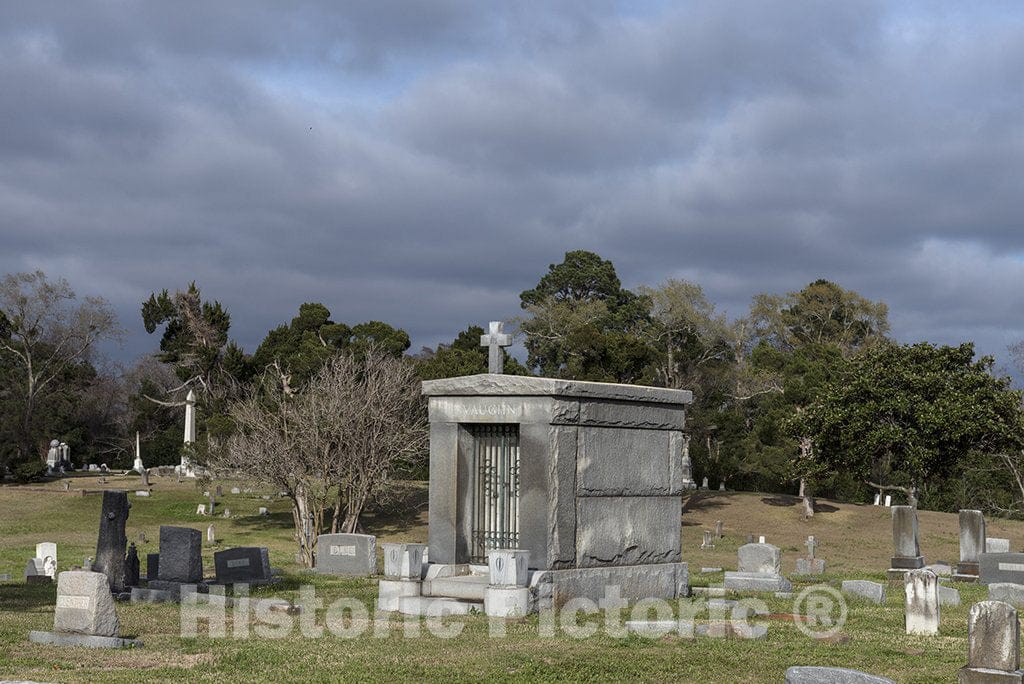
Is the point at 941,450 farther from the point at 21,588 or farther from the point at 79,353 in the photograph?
the point at 79,353

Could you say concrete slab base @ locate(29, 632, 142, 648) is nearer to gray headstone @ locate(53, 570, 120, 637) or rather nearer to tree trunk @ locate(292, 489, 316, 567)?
gray headstone @ locate(53, 570, 120, 637)

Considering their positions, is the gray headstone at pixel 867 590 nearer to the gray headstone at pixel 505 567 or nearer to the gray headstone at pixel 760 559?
the gray headstone at pixel 760 559

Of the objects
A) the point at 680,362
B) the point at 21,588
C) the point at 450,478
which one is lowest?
the point at 21,588

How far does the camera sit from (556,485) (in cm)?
1535

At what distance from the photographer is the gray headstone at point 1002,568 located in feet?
70.5

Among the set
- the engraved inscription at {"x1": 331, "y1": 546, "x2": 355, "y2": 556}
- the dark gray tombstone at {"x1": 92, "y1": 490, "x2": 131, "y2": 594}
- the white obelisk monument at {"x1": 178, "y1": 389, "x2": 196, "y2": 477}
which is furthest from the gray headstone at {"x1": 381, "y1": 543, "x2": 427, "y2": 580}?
the white obelisk monument at {"x1": 178, "y1": 389, "x2": 196, "y2": 477}

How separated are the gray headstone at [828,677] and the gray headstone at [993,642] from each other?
119 cm

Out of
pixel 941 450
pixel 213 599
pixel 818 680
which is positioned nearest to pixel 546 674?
pixel 818 680

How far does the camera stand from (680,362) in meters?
51.0

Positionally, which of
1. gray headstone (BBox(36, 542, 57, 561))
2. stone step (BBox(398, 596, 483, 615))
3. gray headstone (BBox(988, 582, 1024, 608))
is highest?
gray headstone (BBox(36, 542, 57, 561))

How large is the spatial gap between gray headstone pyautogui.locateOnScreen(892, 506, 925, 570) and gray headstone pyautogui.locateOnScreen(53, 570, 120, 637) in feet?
57.4

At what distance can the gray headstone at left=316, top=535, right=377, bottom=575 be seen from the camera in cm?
2384

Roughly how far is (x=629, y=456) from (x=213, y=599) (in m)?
6.63

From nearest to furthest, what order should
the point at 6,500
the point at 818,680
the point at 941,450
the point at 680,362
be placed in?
the point at 818,680, the point at 941,450, the point at 6,500, the point at 680,362
